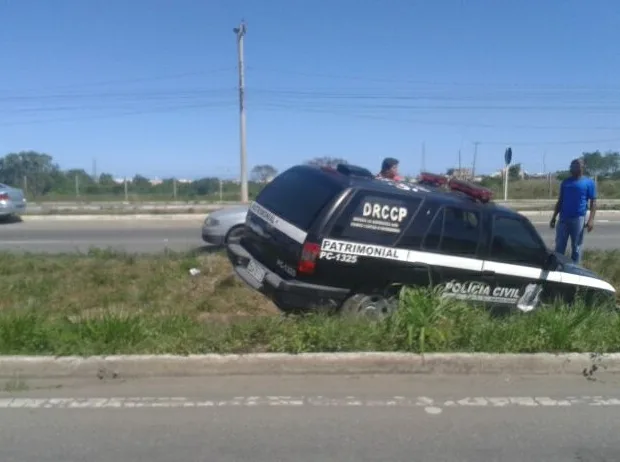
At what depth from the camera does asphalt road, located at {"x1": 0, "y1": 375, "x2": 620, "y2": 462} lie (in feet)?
11.3

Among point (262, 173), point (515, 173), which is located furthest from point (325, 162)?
point (515, 173)

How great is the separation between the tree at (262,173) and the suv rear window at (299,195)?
24825 millimetres

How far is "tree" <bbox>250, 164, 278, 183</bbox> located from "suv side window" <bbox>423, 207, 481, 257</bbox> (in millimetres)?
25649

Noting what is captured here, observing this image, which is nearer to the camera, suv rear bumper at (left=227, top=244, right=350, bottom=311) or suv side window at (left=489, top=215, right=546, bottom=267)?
suv rear bumper at (left=227, top=244, right=350, bottom=311)

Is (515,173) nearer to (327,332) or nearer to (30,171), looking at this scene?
(30,171)

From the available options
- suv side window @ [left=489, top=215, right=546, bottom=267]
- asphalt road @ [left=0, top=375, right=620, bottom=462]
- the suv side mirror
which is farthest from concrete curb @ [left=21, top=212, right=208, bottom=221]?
asphalt road @ [left=0, top=375, right=620, bottom=462]

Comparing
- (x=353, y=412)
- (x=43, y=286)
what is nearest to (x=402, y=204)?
(x=353, y=412)

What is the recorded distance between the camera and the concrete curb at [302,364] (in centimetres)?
446

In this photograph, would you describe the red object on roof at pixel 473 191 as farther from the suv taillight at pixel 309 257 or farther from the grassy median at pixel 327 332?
the suv taillight at pixel 309 257

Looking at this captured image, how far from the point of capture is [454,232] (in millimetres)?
5922

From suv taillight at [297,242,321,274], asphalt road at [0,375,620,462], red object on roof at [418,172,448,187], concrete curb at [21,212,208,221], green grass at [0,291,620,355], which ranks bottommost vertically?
asphalt road at [0,375,620,462]

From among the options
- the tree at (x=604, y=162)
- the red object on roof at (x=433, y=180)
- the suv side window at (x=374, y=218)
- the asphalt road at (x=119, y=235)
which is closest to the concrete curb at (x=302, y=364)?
the suv side window at (x=374, y=218)

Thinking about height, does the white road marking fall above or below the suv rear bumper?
below

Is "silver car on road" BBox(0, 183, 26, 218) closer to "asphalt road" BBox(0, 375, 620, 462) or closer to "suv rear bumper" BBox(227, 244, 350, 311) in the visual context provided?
"suv rear bumper" BBox(227, 244, 350, 311)
